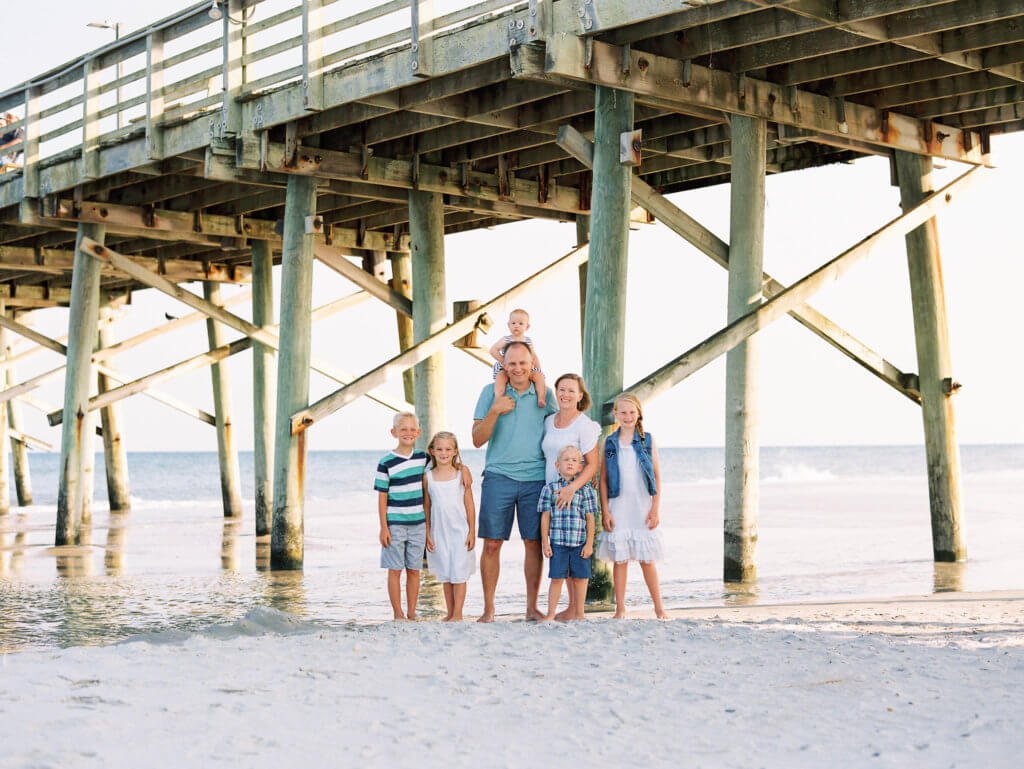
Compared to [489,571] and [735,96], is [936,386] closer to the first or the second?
[735,96]

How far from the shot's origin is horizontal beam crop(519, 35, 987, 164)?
902cm

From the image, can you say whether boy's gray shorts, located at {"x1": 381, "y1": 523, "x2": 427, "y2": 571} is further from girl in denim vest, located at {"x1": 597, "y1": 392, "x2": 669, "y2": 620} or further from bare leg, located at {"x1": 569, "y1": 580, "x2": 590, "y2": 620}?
girl in denim vest, located at {"x1": 597, "y1": 392, "x2": 669, "y2": 620}

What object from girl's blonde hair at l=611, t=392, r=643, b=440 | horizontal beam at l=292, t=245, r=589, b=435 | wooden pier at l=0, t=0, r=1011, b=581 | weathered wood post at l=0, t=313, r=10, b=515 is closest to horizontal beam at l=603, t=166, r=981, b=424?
wooden pier at l=0, t=0, r=1011, b=581

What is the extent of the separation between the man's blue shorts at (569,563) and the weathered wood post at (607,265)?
2.25 metres

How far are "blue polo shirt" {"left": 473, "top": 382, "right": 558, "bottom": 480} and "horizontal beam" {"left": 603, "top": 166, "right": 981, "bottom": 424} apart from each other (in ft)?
7.06

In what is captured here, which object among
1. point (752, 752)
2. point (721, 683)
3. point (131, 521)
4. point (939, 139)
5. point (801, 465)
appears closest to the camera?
point (752, 752)

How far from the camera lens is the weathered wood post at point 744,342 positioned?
1052 cm

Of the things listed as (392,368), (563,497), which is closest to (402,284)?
(392,368)

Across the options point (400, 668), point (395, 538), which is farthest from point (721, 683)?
point (395, 538)

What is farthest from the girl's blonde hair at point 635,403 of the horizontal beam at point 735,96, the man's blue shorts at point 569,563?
the horizontal beam at point 735,96

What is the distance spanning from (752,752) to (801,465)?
64605mm

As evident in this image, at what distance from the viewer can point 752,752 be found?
4305 millimetres

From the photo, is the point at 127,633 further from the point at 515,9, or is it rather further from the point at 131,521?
the point at 131,521

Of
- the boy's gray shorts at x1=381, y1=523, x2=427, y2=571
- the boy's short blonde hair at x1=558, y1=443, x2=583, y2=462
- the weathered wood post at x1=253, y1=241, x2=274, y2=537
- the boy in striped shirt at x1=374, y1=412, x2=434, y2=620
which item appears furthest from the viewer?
the weathered wood post at x1=253, y1=241, x2=274, y2=537
